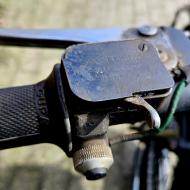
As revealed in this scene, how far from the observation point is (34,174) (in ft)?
5.55

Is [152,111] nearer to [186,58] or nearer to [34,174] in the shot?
[186,58]

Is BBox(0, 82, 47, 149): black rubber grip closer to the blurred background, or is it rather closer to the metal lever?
the metal lever

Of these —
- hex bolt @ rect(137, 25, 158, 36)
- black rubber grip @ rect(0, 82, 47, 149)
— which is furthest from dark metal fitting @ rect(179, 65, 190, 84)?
black rubber grip @ rect(0, 82, 47, 149)

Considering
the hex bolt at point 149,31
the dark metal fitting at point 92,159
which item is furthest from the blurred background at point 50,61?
the dark metal fitting at point 92,159

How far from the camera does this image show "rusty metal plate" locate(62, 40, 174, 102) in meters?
0.56

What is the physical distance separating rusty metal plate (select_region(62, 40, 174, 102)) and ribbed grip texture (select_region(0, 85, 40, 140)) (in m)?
0.09

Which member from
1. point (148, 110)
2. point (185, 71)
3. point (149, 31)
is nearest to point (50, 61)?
point (149, 31)

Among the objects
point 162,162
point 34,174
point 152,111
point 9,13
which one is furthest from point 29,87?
point 9,13

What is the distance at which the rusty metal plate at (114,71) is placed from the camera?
1.82 feet

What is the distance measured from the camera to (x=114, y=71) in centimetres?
58

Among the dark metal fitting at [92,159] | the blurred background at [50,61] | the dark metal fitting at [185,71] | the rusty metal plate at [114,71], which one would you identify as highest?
the rusty metal plate at [114,71]

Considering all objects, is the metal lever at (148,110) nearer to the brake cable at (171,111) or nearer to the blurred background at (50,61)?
the brake cable at (171,111)

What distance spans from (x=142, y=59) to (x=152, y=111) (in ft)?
0.31

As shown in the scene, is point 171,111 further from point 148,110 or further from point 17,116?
point 17,116
